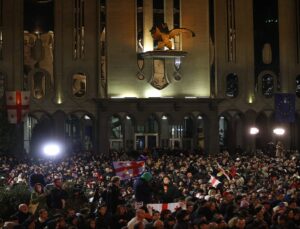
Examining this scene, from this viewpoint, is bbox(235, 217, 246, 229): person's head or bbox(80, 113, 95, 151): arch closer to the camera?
bbox(235, 217, 246, 229): person's head

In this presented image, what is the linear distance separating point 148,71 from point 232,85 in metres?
6.70

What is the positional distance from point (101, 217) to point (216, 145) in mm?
36218

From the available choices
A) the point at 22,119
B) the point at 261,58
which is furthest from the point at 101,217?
the point at 261,58

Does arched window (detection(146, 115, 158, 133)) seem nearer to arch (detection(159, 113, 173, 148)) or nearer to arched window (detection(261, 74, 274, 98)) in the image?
arch (detection(159, 113, 173, 148))

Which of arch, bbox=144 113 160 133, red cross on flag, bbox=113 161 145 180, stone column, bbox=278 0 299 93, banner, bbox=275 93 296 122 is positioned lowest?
red cross on flag, bbox=113 161 145 180

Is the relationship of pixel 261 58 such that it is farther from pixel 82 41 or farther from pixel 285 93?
pixel 82 41

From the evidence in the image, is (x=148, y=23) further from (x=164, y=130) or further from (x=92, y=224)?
(x=92, y=224)

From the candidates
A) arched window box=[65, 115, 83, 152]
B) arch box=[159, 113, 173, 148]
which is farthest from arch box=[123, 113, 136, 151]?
arched window box=[65, 115, 83, 152]

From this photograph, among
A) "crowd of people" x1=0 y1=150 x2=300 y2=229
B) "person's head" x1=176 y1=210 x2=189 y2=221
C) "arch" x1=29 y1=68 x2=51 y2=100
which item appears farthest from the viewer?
"arch" x1=29 y1=68 x2=51 y2=100

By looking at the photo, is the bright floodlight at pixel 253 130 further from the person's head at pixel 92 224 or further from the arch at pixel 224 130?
the person's head at pixel 92 224

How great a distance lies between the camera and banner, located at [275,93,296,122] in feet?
157

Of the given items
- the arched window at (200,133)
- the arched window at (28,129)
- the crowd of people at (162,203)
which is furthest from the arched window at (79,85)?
the crowd of people at (162,203)

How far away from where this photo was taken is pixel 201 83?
169 feet

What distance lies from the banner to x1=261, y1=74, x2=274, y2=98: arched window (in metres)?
4.56
